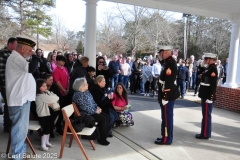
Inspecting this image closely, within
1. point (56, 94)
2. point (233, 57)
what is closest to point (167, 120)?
point (56, 94)

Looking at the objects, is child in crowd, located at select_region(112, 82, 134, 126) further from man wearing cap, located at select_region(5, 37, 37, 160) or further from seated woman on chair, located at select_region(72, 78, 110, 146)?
man wearing cap, located at select_region(5, 37, 37, 160)

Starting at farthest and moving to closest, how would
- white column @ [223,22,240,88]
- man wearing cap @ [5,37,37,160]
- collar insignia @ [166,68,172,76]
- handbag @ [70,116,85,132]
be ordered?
white column @ [223,22,240,88] < collar insignia @ [166,68,172,76] < handbag @ [70,116,85,132] < man wearing cap @ [5,37,37,160]

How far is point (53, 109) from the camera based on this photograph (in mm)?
3471

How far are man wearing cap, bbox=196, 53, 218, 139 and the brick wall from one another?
2.81 meters

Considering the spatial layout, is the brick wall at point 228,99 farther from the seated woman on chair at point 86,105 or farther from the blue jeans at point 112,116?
the seated woman on chair at point 86,105

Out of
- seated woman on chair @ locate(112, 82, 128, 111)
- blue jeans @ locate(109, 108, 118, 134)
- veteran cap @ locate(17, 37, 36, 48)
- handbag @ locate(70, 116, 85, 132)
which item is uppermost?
veteran cap @ locate(17, 37, 36, 48)

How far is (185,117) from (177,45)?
67.6 ft

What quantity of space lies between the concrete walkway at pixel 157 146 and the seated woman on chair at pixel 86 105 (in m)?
0.26

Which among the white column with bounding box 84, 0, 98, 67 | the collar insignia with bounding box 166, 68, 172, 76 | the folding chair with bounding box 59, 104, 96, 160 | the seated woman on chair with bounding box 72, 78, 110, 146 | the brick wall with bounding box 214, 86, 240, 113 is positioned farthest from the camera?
the brick wall with bounding box 214, 86, 240, 113

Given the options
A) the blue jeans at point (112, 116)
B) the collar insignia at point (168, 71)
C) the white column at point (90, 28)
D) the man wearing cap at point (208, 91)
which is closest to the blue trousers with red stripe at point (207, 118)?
the man wearing cap at point (208, 91)

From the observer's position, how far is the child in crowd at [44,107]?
3.33 m

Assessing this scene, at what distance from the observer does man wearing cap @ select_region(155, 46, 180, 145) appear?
3707 mm

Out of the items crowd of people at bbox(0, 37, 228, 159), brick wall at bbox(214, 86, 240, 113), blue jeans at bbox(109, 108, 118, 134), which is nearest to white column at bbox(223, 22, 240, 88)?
brick wall at bbox(214, 86, 240, 113)

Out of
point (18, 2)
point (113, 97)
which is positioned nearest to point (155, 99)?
point (113, 97)
